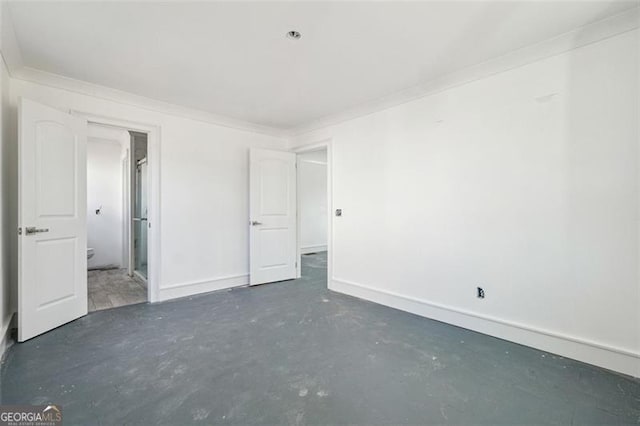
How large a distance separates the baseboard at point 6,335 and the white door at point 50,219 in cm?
8

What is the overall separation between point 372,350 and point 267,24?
8.34ft

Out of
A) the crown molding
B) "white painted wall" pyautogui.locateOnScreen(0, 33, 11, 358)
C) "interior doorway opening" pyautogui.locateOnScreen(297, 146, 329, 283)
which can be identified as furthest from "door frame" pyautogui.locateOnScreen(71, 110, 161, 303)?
"interior doorway opening" pyautogui.locateOnScreen(297, 146, 329, 283)

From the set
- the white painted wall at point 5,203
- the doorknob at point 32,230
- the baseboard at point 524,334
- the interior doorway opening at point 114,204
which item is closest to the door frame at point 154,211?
the doorknob at point 32,230

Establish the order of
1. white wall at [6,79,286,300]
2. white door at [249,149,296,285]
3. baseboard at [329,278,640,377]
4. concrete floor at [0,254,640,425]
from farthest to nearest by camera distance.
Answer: white door at [249,149,296,285] < white wall at [6,79,286,300] < baseboard at [329,278,640,377] < concrete floor at [0,254,640,425]

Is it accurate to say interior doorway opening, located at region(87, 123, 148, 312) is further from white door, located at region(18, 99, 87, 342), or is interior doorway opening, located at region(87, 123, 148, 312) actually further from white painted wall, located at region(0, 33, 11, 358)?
white painted wall, located at region(0, 33, 11, 358)

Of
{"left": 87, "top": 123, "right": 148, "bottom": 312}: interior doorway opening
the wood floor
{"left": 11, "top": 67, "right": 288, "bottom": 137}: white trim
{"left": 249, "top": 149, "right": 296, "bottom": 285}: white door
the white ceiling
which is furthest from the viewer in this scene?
{"left": 87, "top": 123, "right": 148, "bottom": 312}: interior doorway opening

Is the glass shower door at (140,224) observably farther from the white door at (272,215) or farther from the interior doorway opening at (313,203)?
the interior doorway opening at (313,203)

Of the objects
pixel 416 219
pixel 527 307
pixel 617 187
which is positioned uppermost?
pixel 617 187

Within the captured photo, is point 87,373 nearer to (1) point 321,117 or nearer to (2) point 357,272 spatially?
(2) point 357,272

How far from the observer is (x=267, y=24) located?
6.59ft

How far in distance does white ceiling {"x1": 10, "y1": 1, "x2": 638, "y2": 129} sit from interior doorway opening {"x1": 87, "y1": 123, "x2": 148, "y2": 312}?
2.07 metres

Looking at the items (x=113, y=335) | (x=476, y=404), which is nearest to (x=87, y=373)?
(x=113, y=335)

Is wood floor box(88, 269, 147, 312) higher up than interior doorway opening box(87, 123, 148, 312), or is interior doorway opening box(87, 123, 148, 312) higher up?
interior doorway opening box(87, 123, 148, 312)

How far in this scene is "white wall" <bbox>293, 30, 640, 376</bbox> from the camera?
1984mm
